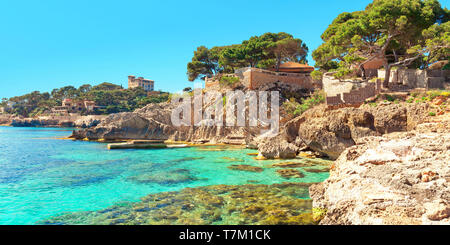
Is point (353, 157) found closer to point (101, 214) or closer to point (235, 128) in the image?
point (101, 214)

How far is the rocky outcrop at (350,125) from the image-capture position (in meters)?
13.5

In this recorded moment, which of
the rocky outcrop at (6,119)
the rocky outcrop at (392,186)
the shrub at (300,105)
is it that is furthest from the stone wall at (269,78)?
the rocky outcrop at (6,119)

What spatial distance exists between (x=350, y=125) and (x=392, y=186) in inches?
435

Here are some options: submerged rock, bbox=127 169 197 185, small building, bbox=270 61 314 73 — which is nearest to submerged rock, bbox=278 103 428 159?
submerged rock, bbox=127 169 197 185

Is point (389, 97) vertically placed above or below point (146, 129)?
above

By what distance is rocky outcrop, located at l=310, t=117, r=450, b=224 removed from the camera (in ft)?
13.5

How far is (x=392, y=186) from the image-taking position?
485cm

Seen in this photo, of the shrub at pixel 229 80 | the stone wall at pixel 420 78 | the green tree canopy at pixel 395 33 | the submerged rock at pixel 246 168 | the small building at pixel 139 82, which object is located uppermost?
the small building at pixel 139 82

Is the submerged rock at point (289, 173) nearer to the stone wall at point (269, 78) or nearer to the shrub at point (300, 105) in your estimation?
the shrub at point (300, 105)

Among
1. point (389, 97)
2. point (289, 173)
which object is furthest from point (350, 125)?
point (389, 97)

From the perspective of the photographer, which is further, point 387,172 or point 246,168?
point 246,168

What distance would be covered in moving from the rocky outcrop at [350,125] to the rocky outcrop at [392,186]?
289 inches

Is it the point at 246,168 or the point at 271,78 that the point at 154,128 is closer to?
the point at 271,78
